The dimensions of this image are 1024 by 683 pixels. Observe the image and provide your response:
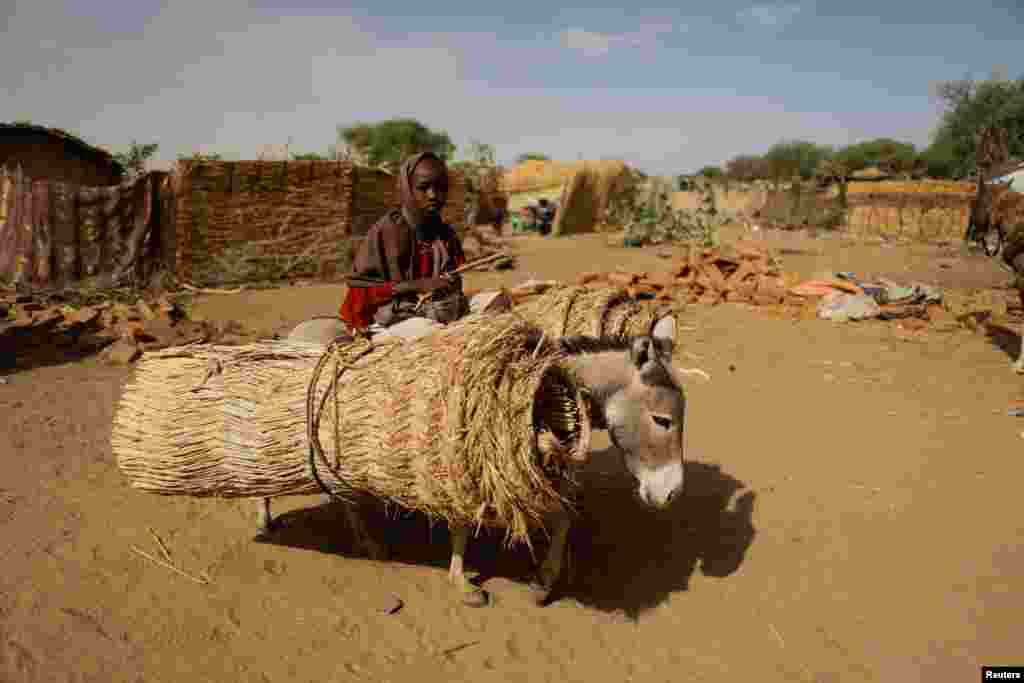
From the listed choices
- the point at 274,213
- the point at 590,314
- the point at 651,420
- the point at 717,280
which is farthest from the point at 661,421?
the point at 274,213

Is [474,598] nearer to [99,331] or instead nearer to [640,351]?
[640,351]

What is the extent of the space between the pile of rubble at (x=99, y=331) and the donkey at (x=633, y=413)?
18.7 feet

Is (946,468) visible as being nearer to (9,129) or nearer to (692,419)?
(692,419)

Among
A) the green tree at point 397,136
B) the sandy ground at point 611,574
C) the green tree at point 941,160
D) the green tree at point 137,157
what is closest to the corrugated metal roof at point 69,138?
the green tree at point 137,157

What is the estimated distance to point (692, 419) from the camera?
5879mm

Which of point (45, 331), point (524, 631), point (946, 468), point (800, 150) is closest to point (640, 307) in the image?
point (524, 631)

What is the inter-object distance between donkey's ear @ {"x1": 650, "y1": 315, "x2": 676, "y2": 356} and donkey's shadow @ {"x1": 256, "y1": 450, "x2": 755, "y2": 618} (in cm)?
114

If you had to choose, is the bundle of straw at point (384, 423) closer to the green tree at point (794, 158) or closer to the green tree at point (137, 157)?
the green tree at point (137, 157)

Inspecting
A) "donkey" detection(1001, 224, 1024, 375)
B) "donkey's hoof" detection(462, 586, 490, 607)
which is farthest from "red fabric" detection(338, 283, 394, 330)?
"donkey" detection(1001, 224, 1024, 375)

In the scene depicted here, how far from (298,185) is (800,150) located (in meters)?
51.8

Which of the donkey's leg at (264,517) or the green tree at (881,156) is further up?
the green tree at (881,156)

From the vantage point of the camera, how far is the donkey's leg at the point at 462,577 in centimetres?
347

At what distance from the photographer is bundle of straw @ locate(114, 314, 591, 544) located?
9.07 feet

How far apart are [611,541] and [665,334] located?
4.70 feet
